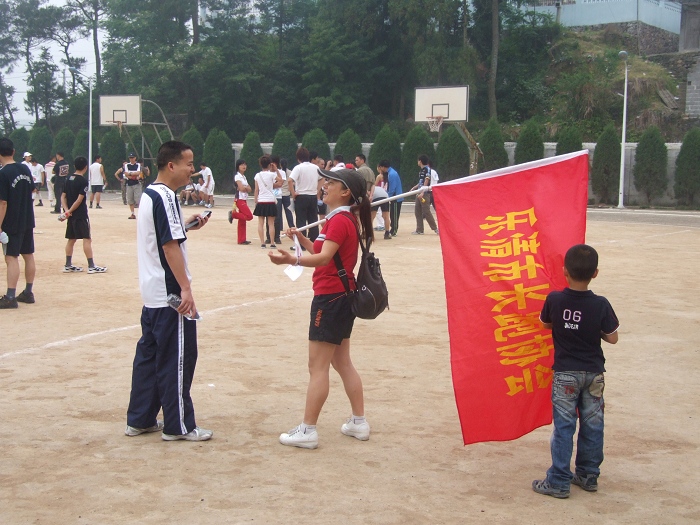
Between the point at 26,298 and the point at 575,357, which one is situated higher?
the point at 575,357

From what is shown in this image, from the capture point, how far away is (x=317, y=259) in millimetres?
4559

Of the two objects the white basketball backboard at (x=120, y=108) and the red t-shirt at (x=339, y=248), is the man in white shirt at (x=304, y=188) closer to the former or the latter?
the red t-shirt at (x=339, y=248)

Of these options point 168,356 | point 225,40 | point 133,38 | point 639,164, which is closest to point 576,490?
point 168,356

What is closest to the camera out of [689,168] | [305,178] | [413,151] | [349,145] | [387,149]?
[305,178]

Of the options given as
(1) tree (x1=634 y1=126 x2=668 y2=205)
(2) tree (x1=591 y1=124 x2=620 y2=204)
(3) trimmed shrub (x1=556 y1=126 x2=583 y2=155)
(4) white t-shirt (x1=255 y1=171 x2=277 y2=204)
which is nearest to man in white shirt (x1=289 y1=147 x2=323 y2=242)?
(4) white t-shirt (x1=255 y1=171 x2=277 y2=204)

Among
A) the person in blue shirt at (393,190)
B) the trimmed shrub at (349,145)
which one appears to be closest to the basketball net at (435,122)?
the trimmed shrub at (349,145)

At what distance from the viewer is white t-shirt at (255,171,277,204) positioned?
15.0m

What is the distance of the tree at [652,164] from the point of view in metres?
30.0

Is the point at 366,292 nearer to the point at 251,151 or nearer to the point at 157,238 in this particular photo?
the point at 157,238

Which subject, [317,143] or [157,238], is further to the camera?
[317,143]

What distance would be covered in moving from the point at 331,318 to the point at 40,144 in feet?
147

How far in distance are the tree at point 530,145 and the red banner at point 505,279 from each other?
28.5 meters

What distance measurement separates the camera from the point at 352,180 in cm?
476

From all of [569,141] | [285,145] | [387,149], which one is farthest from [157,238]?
[285,145]
